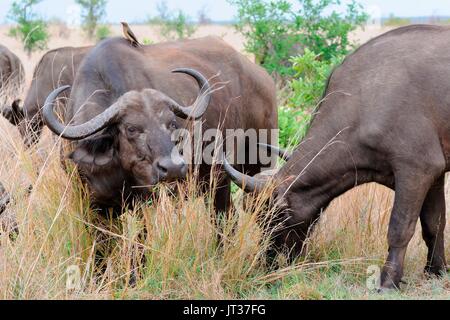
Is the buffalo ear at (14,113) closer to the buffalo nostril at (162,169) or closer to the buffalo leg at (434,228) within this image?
the buffalo nostril at (162,169)

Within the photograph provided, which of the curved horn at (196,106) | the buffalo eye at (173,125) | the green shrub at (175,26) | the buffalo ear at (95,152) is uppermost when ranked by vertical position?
the curved horn at (196,106)

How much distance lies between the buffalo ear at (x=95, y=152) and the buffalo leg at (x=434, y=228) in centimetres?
278

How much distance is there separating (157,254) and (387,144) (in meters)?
2.01

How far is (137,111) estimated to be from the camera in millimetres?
6094

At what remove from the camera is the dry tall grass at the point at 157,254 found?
581 centimetres

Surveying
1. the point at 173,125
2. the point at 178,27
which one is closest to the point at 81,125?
the point at 173,125

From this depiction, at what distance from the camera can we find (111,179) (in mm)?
6305

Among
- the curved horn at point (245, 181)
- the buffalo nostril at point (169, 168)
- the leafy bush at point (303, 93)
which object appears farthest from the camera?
the leafy bush at point (303, 93)

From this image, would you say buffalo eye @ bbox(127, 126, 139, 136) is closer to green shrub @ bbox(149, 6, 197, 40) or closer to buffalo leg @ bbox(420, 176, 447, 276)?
buffalo leg @ bbox(420, 176, 447, 276)

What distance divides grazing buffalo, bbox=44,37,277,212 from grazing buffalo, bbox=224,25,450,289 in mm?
832

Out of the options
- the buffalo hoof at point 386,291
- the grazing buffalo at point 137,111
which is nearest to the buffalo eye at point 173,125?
the grazing buffalo at point 137,111

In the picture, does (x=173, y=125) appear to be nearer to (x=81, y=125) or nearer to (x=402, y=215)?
(x=81, y=125)
